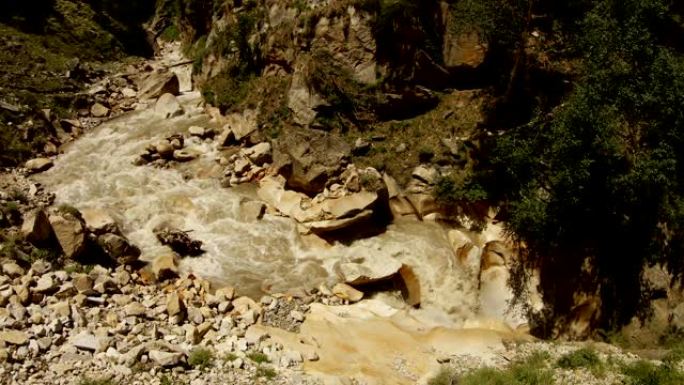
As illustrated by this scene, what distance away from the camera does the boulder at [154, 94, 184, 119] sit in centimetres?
2727

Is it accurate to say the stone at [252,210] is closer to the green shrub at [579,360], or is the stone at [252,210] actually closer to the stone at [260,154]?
the stone at [260,154]

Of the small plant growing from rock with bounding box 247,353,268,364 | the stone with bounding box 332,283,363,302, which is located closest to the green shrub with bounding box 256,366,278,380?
the small plant growing from rock with bounding box 247,353,268,364

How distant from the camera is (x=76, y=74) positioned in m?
29.2

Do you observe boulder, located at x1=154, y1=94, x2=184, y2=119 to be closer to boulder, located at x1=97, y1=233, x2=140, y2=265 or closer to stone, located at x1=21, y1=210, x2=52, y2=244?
boulder, located at x1=97, y1=233, x2=140, y2=265

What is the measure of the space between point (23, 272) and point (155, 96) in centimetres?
1494

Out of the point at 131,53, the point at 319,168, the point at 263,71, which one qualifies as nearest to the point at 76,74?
the point at 131,53

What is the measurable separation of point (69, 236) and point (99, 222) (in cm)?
177

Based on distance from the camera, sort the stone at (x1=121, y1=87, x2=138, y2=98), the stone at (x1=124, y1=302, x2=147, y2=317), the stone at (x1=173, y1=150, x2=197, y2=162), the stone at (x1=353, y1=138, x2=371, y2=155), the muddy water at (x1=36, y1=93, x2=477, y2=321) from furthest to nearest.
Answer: the stone at (x1=121, y1=87, x2=138, y2=98), the stone at (x1=173, y1=150, x2=197, y2=162), the stone at (x1=353, y1=138, x2=371, y2=155), the muddy water at (x1=36, y1=93, x2=477, y2=321), the stone at (x1=124, y1=302, x2=147, y2=317)

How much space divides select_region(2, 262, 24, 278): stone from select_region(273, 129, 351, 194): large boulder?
990 centimetres

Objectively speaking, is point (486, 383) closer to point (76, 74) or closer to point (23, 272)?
point (23, 272)

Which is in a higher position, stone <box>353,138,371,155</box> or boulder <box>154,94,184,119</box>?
stone <box>353,138,371,155</box>

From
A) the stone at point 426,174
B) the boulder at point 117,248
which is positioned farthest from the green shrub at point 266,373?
the stone at point 426,174

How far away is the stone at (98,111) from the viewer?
2725 cm

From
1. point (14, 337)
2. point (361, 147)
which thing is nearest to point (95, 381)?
point (14, 337)
